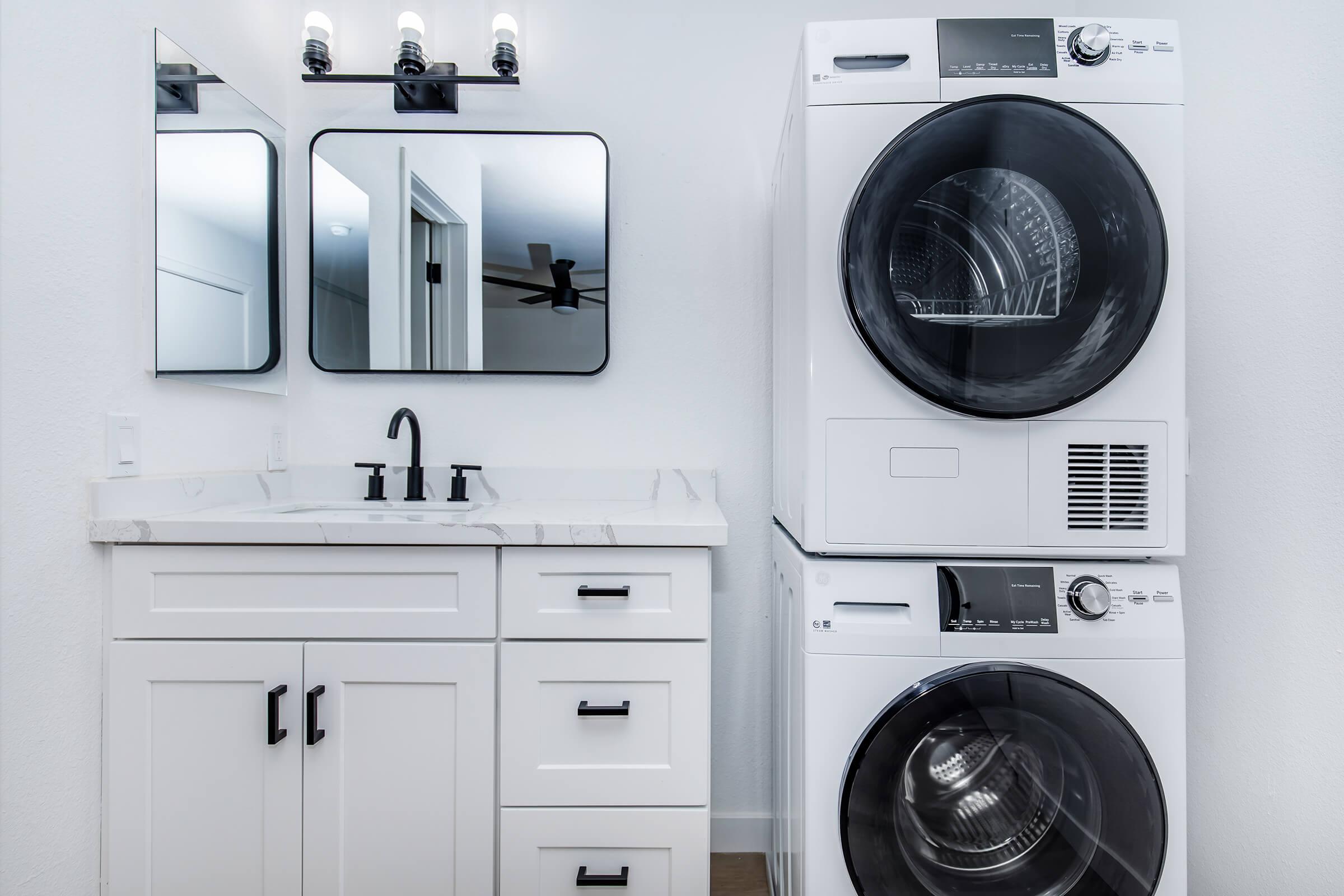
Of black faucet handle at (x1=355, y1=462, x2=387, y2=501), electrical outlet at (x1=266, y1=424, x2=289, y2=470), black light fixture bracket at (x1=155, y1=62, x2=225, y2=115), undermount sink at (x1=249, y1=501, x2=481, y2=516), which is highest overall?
black light fixture bracket at (x1=155, y1=62, x2=225, y2=115)

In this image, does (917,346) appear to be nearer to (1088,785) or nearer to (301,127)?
(1088,785)

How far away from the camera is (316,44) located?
164cm

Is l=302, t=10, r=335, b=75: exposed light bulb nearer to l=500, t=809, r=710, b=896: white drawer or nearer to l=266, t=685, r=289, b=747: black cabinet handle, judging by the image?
l=266, t=685, r=289, b=747: black cabinet handle

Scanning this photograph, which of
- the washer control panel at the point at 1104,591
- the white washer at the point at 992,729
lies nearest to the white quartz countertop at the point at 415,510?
the white washer at the point at 992,729

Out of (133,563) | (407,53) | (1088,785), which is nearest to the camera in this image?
(1088,785)

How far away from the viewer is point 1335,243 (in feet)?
3.45

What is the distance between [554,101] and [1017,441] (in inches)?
58.6

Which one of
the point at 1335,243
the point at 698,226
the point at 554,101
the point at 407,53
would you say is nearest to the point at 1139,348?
the point at 1335,243

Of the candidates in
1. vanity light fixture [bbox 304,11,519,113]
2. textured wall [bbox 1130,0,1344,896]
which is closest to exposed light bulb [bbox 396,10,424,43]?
vanity light fixture [bbox 304,11,519,113]

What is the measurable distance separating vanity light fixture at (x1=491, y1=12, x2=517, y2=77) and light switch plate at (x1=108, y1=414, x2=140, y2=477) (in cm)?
118

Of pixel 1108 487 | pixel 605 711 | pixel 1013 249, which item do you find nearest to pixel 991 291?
pixel 1013 249

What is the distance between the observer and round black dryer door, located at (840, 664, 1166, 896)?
102cm

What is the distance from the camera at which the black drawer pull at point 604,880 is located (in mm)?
1188

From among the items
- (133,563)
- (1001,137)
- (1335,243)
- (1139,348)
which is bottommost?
(133,563)
